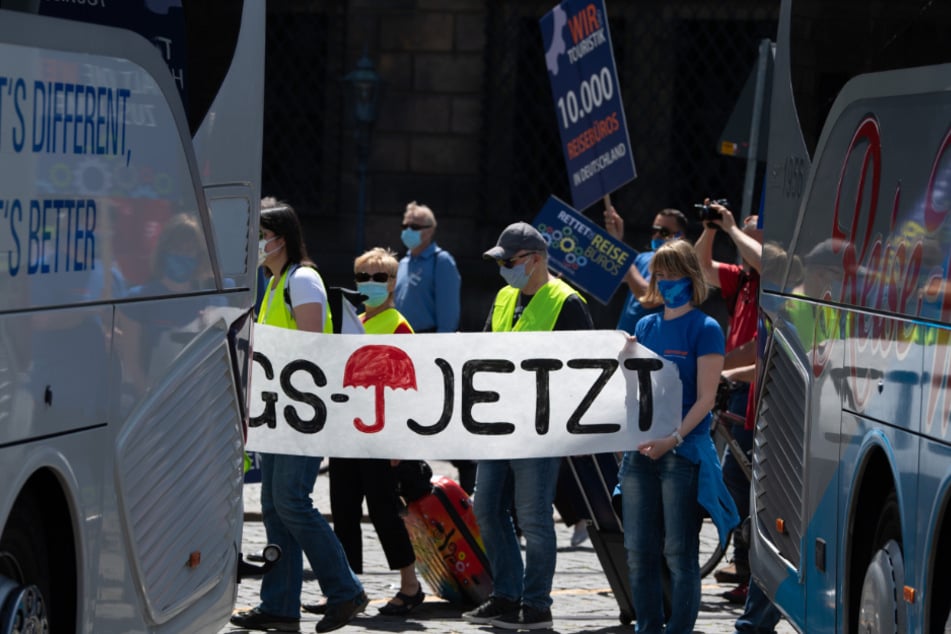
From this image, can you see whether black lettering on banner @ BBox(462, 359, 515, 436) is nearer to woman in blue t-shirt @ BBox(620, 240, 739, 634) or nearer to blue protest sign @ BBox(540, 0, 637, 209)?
woman in blue t-shirt @ BBox(620, 240, 739, 634)

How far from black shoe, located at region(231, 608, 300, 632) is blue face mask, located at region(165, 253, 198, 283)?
Result: 2689 mm

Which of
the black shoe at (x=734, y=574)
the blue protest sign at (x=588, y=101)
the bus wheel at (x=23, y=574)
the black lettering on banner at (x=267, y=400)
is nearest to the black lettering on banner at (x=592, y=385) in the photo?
the black lettering on banner at (x=267, y=400)

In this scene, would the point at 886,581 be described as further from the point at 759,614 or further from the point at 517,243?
the point at 517,243

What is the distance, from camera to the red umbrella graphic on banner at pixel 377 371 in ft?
29.4

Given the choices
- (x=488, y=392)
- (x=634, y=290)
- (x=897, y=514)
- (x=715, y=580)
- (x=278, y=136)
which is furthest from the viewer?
(x=278, y=136)

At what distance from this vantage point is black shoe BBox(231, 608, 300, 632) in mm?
8789

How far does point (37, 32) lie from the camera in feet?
16.7

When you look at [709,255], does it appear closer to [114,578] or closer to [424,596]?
[424,596]

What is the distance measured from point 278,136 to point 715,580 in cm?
1139

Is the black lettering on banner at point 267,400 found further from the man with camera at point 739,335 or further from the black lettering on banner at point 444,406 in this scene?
the man with camera at point 739,335

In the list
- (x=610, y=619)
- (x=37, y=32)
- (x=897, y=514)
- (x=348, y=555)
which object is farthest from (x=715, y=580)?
(x=37, y=32)

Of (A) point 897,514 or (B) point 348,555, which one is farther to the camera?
(B) point 348,555

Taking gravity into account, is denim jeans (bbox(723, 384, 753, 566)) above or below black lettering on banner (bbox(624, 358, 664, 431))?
below

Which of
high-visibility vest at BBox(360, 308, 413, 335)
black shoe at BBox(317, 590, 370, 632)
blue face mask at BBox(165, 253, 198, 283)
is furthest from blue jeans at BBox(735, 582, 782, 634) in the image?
blue face mask at BBox(165, 253, 198, 283)
